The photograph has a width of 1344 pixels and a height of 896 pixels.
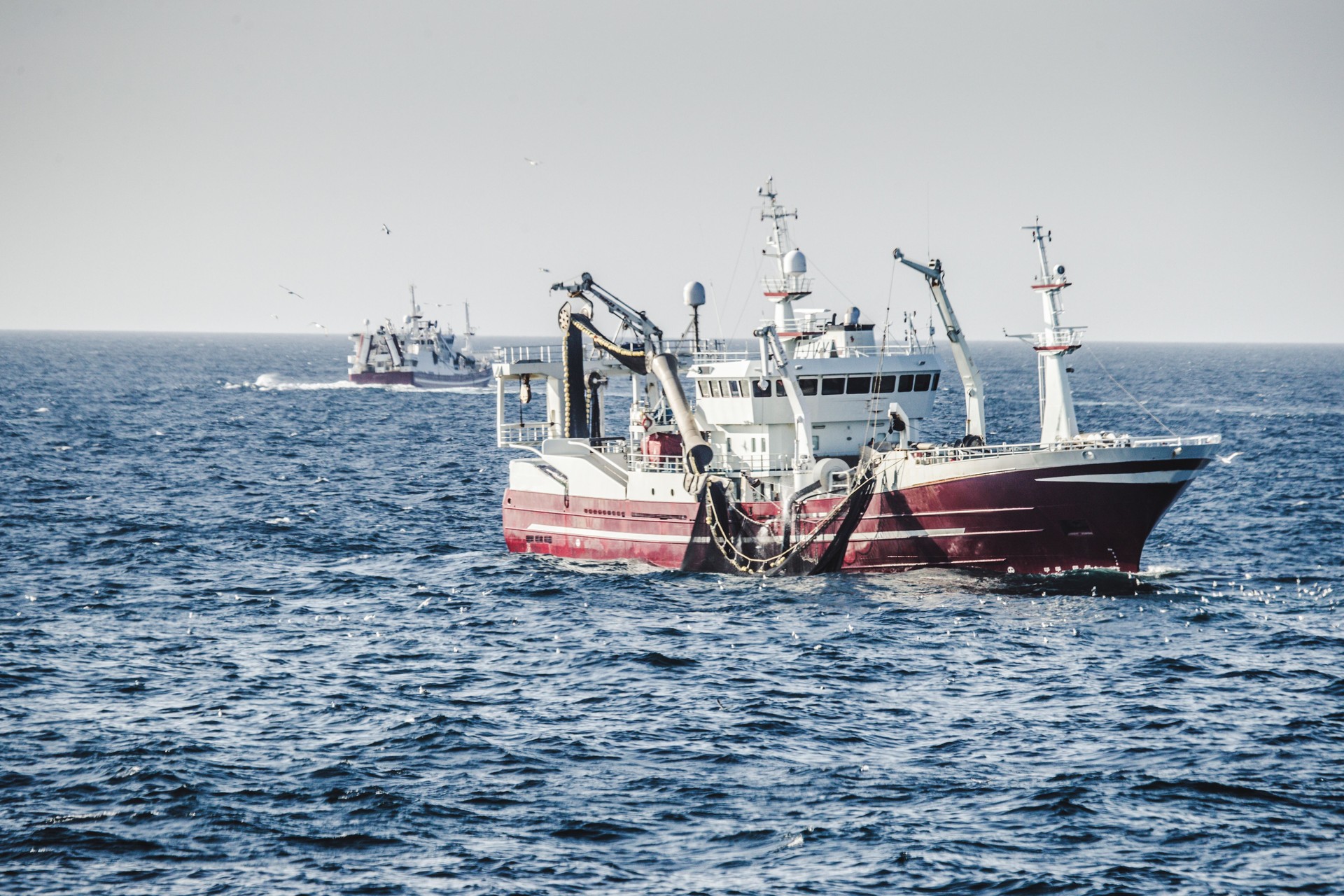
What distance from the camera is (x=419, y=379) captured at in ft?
521

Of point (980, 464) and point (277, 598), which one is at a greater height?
point (980, 464)

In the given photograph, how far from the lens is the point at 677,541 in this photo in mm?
42688

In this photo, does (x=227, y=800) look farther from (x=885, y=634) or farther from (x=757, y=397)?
(x=757, y=397)

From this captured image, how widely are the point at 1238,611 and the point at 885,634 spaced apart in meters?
10.1

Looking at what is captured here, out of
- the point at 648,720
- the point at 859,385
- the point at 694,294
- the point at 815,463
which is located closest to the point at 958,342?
the point at 859,385

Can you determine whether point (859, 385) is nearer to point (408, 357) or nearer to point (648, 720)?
point (648, 720)

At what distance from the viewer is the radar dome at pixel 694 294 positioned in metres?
48.3

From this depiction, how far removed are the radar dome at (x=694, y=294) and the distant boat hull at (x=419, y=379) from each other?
371ft

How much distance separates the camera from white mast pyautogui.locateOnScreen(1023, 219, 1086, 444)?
1554 inches

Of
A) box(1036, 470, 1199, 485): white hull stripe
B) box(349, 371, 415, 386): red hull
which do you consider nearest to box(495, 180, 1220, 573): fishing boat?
box(1036, 470, 1199, 485): white hull stripe

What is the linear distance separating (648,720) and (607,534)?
17752 millimetres

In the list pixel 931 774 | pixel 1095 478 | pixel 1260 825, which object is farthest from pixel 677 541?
pixel 1260 825

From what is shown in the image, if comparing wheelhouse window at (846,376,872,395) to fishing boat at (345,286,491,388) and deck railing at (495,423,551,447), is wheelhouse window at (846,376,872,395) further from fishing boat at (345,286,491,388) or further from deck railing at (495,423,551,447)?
fishing boat at (345,286,491,388)

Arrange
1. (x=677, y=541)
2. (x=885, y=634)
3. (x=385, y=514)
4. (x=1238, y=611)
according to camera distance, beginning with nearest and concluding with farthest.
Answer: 1. (x=885, y=634)
2. (x=1238, y=611)
3. (x=677, y=541)
4. (x=385, y=514)
